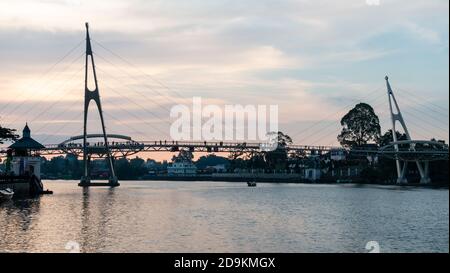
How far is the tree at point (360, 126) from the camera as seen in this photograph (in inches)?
6255

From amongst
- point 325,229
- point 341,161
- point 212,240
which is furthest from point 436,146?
point 212,240

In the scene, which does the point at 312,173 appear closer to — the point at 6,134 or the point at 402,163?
the point at 402,163

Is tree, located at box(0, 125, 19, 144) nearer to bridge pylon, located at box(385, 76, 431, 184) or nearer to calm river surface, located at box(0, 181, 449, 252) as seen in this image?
calm river surface, located at box(0, 181, 449, 252)

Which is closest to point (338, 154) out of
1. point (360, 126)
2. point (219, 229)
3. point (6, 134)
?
point (360, 126)

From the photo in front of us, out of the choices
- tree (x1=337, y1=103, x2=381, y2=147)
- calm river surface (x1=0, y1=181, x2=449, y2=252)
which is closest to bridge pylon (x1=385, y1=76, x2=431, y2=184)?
tree (x1=337, y1=103, x2=381, y2=147)

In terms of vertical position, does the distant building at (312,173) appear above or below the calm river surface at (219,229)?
above

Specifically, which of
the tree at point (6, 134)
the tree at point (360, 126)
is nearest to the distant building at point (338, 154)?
the tree at point (360, 126)

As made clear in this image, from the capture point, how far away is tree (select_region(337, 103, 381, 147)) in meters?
159

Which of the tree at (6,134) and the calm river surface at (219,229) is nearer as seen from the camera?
the calm river surface at (219,229)

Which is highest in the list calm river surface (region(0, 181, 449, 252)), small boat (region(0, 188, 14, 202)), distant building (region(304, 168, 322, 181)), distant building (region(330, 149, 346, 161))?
distant building (region(330, 149, 346, 161))

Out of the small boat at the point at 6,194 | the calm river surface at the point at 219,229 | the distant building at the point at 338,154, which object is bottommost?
the calm river surface at the point at 219,229

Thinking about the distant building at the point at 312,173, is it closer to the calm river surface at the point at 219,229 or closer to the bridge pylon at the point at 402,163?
the bridge pylon at the point at 402,163

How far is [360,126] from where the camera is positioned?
160375 mm
